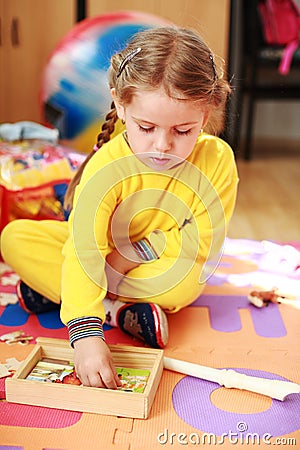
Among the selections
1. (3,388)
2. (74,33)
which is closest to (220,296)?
(3,388)

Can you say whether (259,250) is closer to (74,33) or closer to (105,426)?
(105,426)

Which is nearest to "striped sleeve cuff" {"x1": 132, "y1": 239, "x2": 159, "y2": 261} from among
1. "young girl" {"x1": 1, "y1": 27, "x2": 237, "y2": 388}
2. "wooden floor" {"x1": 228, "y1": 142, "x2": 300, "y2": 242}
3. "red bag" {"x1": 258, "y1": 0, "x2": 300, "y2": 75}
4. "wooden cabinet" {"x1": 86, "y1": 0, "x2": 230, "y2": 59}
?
"young girl" {"x1": 1, "y1": 27, "x2": 237, "y2": 388}

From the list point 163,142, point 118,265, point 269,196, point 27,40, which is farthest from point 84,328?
point 27,40

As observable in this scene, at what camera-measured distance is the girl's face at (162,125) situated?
3.26 ft

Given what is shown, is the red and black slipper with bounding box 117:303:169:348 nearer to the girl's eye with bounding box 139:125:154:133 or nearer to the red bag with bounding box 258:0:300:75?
the girl's eye with bounding box 139:125:154:133

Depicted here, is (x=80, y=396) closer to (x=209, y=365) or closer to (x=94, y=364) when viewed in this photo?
(x=94, y=364)

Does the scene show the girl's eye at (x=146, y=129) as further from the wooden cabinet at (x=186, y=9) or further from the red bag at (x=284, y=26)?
the red bag at (x=284, y=26)

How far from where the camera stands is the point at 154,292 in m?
1.18

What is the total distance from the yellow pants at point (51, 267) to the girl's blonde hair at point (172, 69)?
0.31 meters

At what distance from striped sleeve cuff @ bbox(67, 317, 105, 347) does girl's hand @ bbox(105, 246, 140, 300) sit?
172 millimetres

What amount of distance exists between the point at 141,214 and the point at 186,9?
1720 mm

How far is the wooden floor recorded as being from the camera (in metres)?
1.94

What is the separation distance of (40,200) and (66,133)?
49 centimetres

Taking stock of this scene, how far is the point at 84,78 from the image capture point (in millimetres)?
2033
